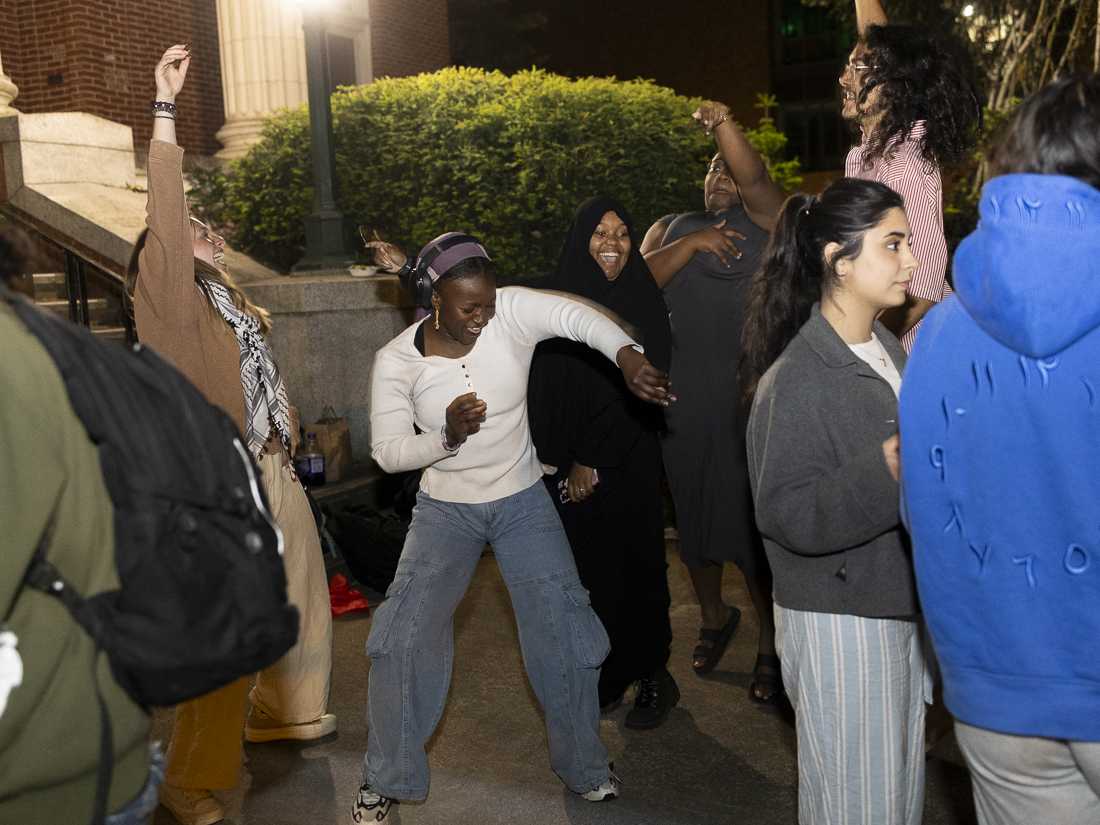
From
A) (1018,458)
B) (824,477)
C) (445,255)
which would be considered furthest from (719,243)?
(1018,458)

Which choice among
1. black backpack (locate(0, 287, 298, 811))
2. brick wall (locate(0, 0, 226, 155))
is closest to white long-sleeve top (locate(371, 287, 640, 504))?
black backpack (locate(0, 287, 298, 811))

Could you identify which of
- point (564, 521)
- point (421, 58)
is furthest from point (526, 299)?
point (421, 58)

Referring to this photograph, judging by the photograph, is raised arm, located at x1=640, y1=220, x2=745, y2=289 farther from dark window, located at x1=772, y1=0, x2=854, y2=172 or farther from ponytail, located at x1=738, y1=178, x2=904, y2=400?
dark window, located at x1=772, y1=0, x2=854, y2=172

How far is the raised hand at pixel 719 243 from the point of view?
5453mm

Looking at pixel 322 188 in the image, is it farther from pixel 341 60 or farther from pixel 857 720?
pixel 341 60

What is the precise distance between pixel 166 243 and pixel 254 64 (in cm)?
1123

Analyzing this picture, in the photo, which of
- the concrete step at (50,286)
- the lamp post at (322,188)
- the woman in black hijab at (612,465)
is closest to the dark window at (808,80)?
the concrete step at (50,286)

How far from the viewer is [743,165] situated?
5133 mm

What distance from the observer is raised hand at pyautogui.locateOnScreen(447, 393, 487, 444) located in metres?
3.88

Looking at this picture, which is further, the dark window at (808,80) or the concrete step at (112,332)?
the dark window at (808,80)

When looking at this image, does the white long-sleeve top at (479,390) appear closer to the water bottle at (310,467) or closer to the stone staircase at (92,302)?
the water bottle at (310,467)

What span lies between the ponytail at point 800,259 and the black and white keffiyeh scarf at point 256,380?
2.13 metres

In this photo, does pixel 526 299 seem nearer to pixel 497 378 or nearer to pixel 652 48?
pixel 497 378

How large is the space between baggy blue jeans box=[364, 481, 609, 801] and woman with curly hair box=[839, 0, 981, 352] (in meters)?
1.50
